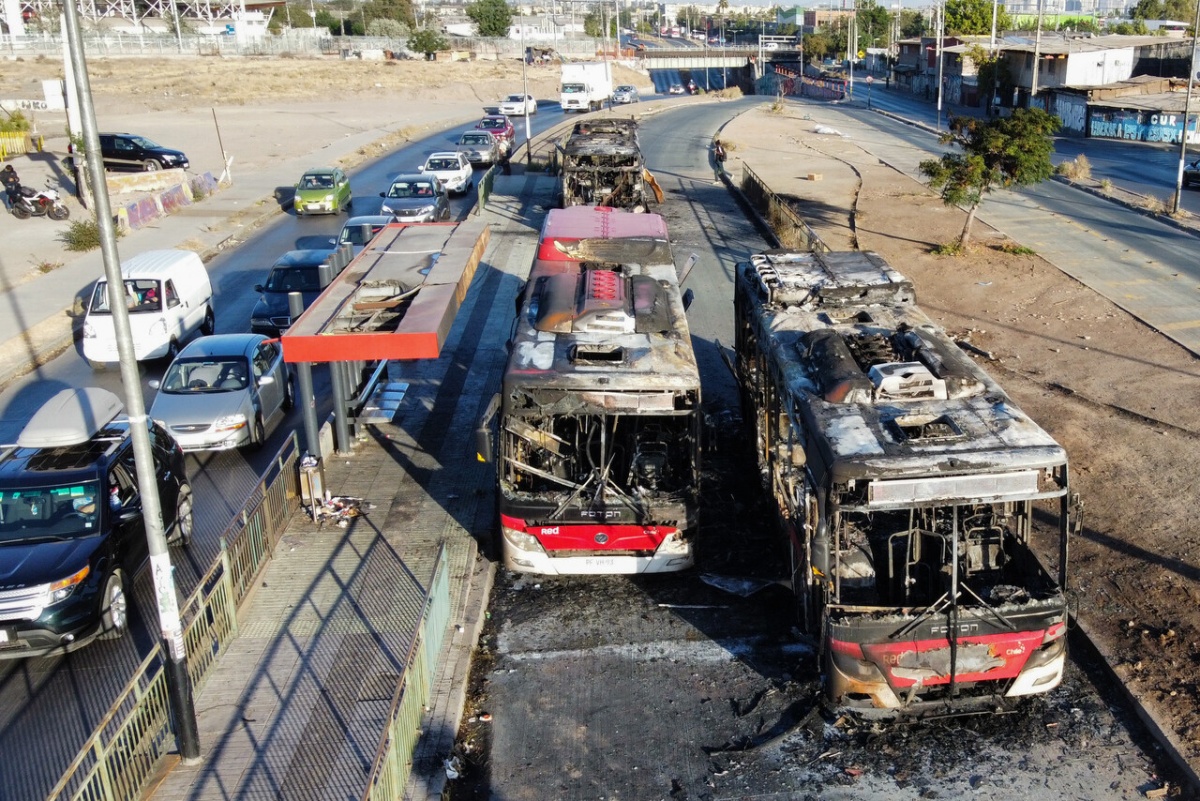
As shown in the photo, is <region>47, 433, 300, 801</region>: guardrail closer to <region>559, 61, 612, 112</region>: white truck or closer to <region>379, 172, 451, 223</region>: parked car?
<region>379, 172, 451, 223</region>: parked car

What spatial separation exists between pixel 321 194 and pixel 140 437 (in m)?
28.8

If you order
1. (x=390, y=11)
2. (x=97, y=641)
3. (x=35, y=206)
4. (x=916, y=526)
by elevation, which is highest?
(x=390, y=11)

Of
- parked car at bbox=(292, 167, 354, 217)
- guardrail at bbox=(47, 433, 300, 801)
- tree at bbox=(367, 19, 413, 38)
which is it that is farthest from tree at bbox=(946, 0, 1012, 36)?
guardrail at bbox=(47, 433, 300, 801)

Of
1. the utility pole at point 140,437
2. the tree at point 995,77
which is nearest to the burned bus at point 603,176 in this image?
the utility pole at point 140,437

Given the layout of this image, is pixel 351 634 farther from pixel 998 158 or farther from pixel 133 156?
pixel 133 156

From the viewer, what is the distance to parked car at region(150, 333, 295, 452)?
49.9 ft

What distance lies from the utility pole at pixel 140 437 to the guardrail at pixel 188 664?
0.73 ft

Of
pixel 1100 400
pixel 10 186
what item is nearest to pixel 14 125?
pixel 10 186

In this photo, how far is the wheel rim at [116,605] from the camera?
10744 millimetres

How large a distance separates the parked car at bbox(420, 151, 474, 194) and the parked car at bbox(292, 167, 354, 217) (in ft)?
12.5

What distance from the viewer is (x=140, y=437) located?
837 cm

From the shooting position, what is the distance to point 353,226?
2708 centimetres

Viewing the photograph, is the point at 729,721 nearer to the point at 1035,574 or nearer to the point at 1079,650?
the point at 1035,574

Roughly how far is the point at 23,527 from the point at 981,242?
84.1 ft
